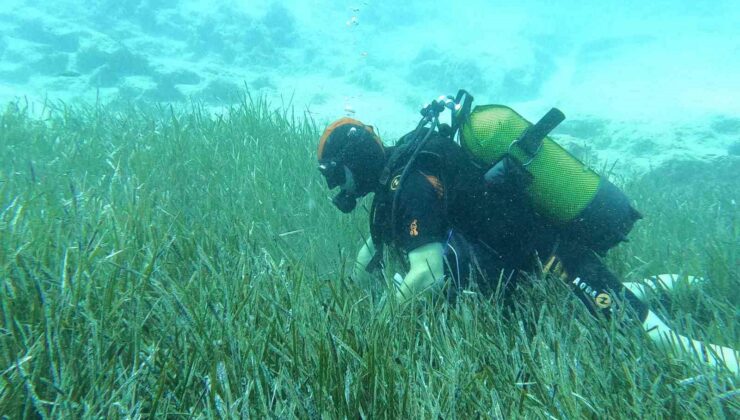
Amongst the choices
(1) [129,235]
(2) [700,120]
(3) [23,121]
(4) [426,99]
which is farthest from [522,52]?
(1) [129,235]

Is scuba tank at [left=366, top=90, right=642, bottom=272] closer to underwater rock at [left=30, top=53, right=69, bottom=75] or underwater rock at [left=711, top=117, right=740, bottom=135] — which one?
underwater rock at [left=711, top=117, right=740, bottom=135]

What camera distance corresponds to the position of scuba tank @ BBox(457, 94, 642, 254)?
256cm

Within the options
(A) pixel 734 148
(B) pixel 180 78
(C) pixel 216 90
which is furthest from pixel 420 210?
(B) pixel 180 78

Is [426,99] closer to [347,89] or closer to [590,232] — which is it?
[347,89]

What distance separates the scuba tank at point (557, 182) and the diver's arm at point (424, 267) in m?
0.57

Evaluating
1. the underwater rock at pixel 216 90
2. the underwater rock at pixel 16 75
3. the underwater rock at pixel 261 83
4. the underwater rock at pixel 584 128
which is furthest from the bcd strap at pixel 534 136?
the underwater rock at pixel 16 75

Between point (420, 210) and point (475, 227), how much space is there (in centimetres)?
50

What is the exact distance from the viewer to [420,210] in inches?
98.7

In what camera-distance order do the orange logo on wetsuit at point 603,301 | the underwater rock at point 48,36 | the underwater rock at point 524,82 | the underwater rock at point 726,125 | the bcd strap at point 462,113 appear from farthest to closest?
the underwater rock at point 524,82
the underwater rock at point 48,36
the underwater rock at point 726,125
the bcd strap at point 462,113
the orange logo on wetsuit at point 603,301

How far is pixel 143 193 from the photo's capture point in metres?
3.76

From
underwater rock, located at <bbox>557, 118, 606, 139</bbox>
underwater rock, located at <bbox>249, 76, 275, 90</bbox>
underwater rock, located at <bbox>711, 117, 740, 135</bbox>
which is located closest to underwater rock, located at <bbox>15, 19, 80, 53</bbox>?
underwater rock, located at <bbox>249, 76, 275, 90</bbox>

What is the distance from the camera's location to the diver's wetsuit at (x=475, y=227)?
8.27 feet

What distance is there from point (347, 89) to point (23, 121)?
14.7 metres

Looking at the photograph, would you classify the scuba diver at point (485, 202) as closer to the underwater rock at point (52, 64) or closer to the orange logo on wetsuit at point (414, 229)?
the orange logo on wetsuit at point (414, 229)
